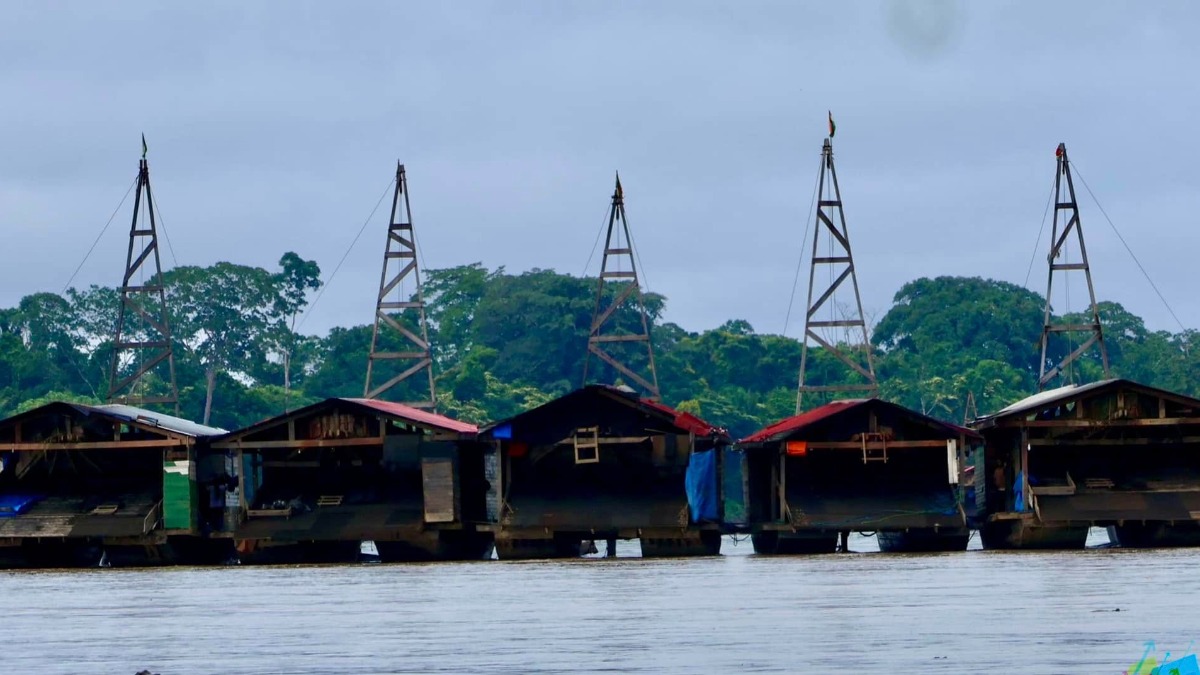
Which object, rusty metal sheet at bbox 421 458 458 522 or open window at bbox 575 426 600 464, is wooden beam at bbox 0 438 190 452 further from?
open window at bbox 575 426 600 464

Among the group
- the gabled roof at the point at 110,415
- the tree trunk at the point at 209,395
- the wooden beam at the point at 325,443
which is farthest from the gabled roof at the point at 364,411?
the tree trunk at the point at 209,395

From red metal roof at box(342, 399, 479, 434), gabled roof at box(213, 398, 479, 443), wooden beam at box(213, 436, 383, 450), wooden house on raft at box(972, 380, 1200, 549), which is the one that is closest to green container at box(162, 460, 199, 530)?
gabled roof at box(213, 398, 479, 443)

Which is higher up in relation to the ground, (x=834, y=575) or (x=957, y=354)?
(x=957, y=354)

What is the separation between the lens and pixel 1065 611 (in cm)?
2884

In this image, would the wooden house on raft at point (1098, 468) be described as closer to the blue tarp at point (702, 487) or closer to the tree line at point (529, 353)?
the blue tarp at point (702, 487)

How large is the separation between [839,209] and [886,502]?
1468 centimetres

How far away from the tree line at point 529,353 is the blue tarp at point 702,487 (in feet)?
131

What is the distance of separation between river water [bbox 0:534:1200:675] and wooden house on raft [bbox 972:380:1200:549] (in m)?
4.88

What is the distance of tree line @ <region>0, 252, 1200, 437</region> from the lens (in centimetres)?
9619

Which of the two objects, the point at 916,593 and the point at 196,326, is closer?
the point at 916,593

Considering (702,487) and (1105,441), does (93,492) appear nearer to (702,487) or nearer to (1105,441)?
(702,487)

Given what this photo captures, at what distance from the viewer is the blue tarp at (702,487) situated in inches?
2045

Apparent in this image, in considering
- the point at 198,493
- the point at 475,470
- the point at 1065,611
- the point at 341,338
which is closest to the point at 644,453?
the point at 475,470

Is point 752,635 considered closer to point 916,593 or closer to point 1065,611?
point 1065,611
